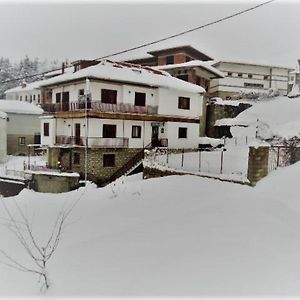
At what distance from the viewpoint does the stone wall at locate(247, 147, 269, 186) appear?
3.12 metres

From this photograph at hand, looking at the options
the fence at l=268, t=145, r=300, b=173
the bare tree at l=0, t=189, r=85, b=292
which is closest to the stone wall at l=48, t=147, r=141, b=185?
the bare tree at l=0, t=189, r=85, b=292

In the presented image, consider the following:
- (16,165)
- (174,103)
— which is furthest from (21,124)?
(174,103)

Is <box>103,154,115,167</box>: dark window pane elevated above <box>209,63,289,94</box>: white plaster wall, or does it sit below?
below

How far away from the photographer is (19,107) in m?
2.78

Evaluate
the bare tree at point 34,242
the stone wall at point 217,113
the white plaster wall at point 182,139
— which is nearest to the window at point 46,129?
the bare tree at point 34,242

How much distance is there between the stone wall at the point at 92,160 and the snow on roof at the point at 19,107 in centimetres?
38

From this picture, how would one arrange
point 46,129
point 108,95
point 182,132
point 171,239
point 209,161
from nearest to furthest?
point 171,239 → point 108,95 → point 46,129 → point 182,132 → point 209,161

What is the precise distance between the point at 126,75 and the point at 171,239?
1501 mm

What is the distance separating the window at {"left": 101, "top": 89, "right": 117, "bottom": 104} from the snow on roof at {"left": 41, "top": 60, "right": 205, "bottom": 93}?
0.37 feet

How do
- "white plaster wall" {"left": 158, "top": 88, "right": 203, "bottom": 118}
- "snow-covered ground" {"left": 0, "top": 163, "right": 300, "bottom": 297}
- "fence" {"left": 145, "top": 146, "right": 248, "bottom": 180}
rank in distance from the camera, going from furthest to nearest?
"fence" {"left": 145, "top": 146, "right": 248, "bottom": 180}
"white plaster wall" {"left": 158, "top": 88, "right": 203, "bottom": 118}
"snow-covered ground" {"left": 0, "top": 163, "right": 300, "bottom": 297}

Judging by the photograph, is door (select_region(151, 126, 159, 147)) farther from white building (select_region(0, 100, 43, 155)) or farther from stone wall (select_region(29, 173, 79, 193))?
white building (select_region(0, 100, 43, 155))

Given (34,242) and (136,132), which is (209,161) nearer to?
(136,132)

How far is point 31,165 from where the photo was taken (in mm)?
2795

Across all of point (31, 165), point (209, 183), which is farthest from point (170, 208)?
point (31, 165)
